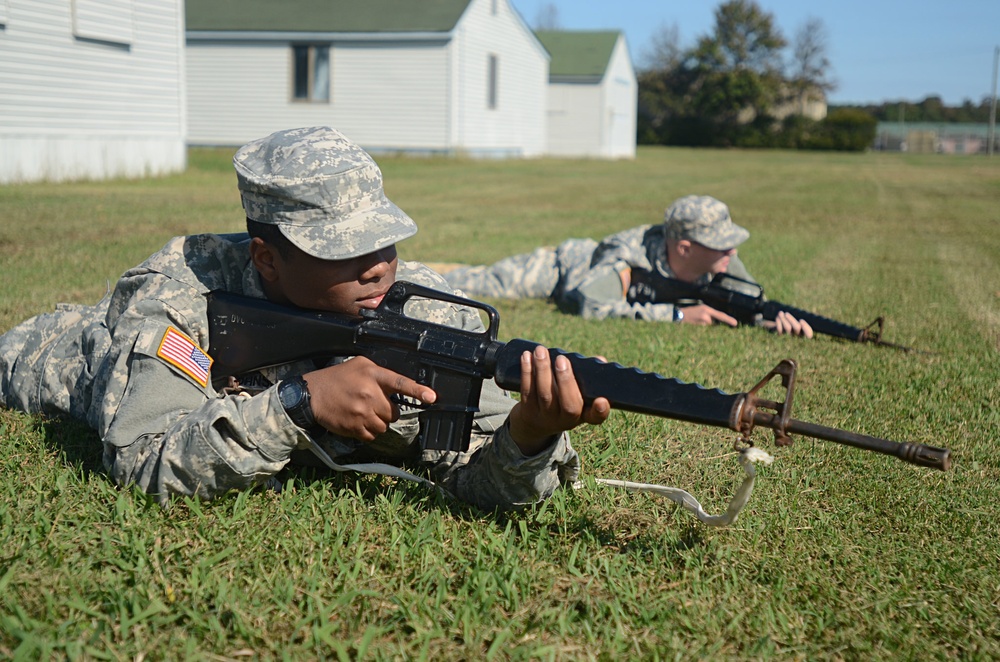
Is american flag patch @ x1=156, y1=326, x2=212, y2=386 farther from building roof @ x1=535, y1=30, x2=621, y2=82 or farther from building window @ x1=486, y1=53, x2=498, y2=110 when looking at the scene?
building roof @ x1=535, y1=30, x2=621, y2=82

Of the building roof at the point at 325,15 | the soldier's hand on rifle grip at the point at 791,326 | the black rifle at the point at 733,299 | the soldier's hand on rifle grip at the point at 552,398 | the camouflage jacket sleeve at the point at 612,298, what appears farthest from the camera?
the building roof at the point at 325,15

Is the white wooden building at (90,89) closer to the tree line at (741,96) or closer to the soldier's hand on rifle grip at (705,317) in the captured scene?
the soldier's hand on rifle grip at (705,317)

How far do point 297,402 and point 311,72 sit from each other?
95.9 feet

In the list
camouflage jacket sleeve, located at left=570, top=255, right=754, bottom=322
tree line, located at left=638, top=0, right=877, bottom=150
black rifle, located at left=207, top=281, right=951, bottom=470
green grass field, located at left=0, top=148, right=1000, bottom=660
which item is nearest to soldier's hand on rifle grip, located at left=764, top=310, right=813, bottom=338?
camouflage jacket sleeve, located at left=570, top=255, right=754, bottom=322

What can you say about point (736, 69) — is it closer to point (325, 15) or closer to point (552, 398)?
point (325, 15)

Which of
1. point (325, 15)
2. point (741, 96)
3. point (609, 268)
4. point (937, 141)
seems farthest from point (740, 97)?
point (609, 268)

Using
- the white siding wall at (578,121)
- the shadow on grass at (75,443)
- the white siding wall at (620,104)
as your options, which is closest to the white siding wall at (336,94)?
the white siding wall at (578,121)

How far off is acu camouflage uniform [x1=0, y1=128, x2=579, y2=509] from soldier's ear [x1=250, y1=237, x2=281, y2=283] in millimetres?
105

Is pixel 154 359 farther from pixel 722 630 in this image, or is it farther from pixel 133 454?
pixel 722 630

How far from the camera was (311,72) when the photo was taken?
30219mm

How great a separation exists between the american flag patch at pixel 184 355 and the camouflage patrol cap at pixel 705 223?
449 cm

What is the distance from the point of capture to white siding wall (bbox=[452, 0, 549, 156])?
30141mm

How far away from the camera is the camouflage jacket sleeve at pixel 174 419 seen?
2.73m

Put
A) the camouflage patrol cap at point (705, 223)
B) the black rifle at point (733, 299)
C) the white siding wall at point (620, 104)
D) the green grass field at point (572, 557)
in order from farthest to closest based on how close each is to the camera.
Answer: the white siding wall at point (620, 104), the camouflage patrol cap at point (705, 223), the black rifle at point (733, 299), the green grass field at point (572, 557)
